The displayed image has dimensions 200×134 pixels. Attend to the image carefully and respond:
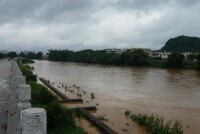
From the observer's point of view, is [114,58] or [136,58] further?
[114,58]

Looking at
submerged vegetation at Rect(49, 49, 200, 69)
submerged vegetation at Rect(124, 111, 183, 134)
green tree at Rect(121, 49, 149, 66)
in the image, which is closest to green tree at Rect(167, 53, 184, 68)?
submerged vegetation at Rect(49, 49, 200, 69)

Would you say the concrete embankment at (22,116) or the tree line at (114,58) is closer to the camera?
the concrete embankment at (22,116)

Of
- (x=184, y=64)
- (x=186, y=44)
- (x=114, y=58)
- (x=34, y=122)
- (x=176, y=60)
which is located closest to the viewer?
(x=34, y=122)

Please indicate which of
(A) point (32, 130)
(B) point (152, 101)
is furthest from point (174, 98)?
(A) point (32, 130)

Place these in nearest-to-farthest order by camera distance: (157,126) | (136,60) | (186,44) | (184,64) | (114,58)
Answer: (157,126)
(184,64)
(136,60)
(114,58)
(186,44)

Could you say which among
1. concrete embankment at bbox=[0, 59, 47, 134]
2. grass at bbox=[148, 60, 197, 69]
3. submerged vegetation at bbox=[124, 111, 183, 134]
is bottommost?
submerged vegetation at bbox=[124, 111, 183, 134]

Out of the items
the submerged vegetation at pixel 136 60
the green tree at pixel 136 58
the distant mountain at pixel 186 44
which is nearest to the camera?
the submerged vegetation at pixel 136 60

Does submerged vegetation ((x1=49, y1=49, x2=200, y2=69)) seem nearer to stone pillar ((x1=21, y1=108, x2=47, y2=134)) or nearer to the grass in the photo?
the grass

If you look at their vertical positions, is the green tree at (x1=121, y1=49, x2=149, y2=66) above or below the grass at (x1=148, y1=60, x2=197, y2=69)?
above

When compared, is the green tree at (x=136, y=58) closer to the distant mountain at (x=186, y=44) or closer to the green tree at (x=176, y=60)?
the green tree at (x=176, y=60)

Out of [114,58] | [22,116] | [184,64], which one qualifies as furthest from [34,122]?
[114,58]

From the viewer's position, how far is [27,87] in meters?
3.97

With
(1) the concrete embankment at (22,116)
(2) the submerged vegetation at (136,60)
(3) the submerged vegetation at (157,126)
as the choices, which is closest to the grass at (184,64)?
(2) the submerged vegetation at (136,60)

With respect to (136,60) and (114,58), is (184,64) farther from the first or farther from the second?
(114,58)
